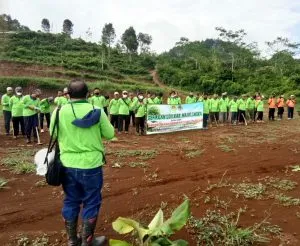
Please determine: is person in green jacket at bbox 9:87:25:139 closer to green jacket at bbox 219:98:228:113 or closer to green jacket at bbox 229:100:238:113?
green jacket at bbox 219:98:228:113

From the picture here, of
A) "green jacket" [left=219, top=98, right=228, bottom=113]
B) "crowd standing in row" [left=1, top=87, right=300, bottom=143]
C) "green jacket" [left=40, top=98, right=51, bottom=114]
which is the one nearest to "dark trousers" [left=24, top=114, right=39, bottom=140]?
"crowd standing in row" [left=1, top=87, right=300, bottom=143]

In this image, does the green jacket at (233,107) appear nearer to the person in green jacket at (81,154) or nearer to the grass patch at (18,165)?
the grass patch at (18,165)

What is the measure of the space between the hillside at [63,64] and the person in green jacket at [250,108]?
65.8 feet

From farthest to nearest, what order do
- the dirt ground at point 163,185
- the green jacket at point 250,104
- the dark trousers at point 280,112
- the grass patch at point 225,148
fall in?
the dark trousers at point 280,112
the green jacket at point 250,104
the grass patch at point 225,148
the dirt ground at point 163,185

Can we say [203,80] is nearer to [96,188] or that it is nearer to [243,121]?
[243,121]

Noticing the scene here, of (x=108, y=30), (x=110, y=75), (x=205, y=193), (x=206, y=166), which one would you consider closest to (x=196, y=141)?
(x=206, y=166)

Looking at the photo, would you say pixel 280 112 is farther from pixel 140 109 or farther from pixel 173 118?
pixel 140 109

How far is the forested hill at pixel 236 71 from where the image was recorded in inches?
1625

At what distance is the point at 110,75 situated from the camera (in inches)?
1925

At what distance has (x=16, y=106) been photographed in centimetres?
1303

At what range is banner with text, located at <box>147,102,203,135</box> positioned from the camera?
583 inches

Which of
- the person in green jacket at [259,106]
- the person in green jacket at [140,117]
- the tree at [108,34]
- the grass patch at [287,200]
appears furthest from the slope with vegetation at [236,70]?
the grass patch at [287,200]

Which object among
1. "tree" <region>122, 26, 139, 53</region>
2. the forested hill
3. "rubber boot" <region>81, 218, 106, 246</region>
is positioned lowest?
"rubber boot" <region>81, 218, 106, 246</region>

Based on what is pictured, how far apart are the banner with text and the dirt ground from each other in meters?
2.36
